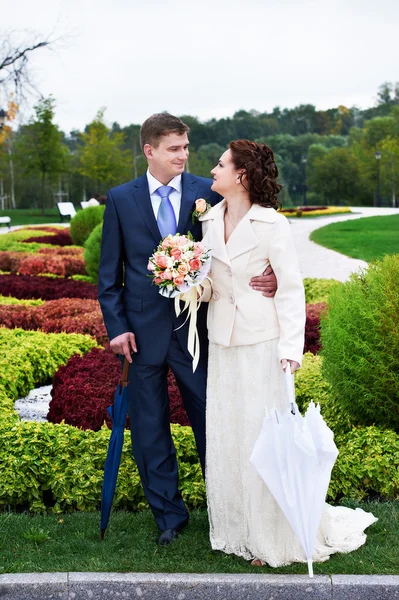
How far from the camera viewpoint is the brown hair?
3.42m

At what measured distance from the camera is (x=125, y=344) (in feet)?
12.0

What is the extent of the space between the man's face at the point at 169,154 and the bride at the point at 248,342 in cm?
22

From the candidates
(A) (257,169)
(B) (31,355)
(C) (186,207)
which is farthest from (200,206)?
(B) (31,355)

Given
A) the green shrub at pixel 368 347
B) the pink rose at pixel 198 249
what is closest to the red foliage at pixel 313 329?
the green shrub at pixel 368 347

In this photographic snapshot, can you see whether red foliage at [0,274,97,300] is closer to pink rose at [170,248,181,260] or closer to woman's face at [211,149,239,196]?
woman's face at [211,149,239,196]

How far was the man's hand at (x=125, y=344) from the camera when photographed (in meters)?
3.67

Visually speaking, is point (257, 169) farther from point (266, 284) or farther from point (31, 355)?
point (31, 355)

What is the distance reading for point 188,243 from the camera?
333cm

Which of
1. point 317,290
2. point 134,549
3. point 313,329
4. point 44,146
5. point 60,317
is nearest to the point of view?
point 134,549

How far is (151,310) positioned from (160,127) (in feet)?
2.66

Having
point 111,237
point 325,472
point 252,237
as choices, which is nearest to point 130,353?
point 111,237

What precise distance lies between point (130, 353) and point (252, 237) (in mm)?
794

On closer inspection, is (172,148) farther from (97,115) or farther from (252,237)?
(97,115)

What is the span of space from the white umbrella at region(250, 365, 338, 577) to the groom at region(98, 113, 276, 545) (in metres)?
0.54
